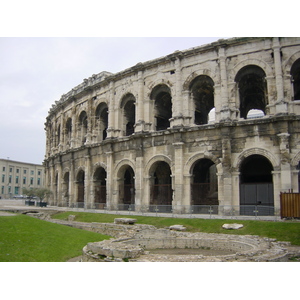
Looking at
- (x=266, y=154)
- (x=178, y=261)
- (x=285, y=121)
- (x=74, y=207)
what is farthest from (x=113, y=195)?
(x=178, y=261)

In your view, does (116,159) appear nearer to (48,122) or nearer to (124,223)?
(124,223)

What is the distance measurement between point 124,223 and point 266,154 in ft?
33.8

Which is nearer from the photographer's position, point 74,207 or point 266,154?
point 266,154

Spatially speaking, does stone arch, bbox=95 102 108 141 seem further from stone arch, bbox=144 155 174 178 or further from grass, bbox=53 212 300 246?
grass, bbox=53 212 300 246

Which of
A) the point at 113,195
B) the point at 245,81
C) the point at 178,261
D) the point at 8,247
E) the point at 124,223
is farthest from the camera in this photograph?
the point at 113,195

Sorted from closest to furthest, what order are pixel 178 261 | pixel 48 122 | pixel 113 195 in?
pixel 178 261
pixel 113 195
pixel 48 122

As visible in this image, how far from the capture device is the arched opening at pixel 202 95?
25812mm

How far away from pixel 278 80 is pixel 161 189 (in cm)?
1297

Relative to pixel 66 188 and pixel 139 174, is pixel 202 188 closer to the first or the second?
pixel 139 174

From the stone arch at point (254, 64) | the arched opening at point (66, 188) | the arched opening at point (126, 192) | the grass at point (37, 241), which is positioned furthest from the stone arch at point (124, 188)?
the stone arch at point (254, 64)

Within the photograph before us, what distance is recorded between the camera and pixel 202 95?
91.8ft

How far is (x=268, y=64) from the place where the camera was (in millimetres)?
22703

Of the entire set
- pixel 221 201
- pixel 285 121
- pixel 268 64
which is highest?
pixel 268 64

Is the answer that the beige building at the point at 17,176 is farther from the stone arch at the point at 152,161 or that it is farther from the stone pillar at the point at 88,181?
the stone arch at the point at 152,161
